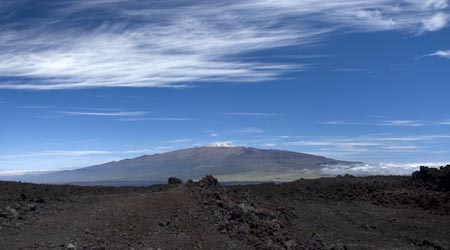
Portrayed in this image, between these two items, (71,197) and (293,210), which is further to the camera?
(293,210)

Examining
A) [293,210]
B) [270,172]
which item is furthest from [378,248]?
[270,172]

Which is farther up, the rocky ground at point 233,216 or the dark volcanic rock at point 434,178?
the dark volcanic rock at point 434,178

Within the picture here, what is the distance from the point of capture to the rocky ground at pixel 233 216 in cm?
1705

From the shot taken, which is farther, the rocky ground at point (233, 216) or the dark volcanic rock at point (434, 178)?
the dark volcanic rock at point (434, 178)

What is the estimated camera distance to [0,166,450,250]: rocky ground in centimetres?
1705

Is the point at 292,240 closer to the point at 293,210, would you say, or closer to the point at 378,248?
the point at 378,248

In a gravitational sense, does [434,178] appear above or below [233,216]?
above

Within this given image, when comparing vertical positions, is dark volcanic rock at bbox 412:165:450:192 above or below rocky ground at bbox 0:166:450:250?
above

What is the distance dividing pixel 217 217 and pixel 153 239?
152 inches

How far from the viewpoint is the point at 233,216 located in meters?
20.7

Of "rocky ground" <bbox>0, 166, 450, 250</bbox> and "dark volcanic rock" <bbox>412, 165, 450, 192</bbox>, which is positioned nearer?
"rocky ground" <bbox>0, 166, 450, 250</bbox>

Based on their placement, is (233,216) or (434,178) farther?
(434,178)

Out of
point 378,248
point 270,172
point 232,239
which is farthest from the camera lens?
point 270,172

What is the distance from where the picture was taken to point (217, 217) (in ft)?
66.9
